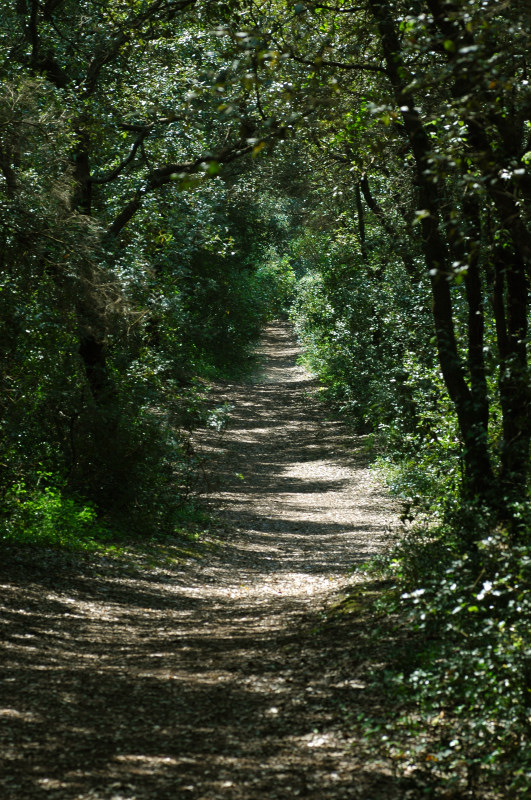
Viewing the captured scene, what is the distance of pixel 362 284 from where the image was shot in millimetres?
19078

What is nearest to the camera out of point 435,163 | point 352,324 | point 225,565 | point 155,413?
point 435,163

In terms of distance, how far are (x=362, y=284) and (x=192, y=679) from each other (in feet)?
46.1

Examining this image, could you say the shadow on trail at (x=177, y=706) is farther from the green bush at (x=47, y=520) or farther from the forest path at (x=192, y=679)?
the green bush at (x=47, y=520)

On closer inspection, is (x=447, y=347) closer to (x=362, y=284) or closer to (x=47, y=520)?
(x=47, y=520)

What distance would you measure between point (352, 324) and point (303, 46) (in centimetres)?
1295

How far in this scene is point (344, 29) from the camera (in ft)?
33.5

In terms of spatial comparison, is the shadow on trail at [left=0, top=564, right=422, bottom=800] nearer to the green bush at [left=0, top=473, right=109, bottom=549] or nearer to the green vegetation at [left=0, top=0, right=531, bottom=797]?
the green vegetation at [left=0, top=0, right=531, bottom=797]

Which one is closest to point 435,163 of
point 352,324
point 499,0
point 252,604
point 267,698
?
point 499,0

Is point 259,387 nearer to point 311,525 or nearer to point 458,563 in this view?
point 311,525

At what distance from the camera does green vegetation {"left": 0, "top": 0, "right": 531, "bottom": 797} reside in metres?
4.76

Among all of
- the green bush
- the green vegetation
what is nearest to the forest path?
the green bush

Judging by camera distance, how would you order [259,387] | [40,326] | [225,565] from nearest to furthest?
[40,326] < [225,565] < [259,387]

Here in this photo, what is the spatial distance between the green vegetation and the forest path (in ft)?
2.03

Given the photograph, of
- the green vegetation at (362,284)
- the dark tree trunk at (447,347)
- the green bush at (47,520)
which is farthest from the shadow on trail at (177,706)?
the dark tree trunk at (447,347)
